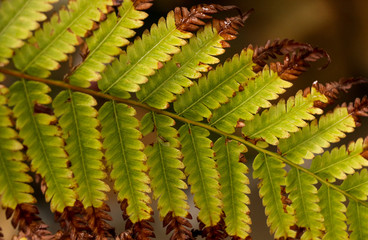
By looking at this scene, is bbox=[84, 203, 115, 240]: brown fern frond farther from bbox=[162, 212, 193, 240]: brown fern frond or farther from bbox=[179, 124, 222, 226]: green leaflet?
bbox=[179, 124, 222, 226]: green leaflet

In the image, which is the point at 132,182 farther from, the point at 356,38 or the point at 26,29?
the point at 356,38

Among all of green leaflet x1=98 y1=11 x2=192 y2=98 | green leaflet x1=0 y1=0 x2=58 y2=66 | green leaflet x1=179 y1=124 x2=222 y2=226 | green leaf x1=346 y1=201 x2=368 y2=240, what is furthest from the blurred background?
green leaflet x1=0 y1=0 x2=58 y2=66

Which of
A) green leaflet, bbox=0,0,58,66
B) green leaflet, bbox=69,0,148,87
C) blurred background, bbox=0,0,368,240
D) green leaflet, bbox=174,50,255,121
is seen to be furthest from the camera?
blurred background, bbox=0,0,368,240

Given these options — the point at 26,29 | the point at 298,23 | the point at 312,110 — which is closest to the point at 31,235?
the point at 26,29

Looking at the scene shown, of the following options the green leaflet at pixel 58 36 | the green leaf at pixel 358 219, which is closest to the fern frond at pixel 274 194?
the green leaf at pixel 358 219

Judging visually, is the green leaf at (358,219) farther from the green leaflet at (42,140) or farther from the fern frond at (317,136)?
the green leaflet at (42,140)

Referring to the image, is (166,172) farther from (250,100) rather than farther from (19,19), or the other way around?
(19,19)

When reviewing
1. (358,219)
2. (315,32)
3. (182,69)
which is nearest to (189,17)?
(182,69)
